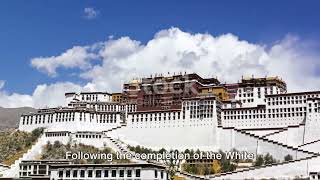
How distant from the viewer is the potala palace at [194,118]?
104 meters

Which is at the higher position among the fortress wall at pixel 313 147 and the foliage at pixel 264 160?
the fortress wall at pixel 313 147

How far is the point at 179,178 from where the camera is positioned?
290ft

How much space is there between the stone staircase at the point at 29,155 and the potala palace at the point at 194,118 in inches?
8.3

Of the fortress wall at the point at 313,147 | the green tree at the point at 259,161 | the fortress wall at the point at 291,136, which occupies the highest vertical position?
the fortress wall at the point at 291,136

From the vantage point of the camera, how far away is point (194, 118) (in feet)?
365

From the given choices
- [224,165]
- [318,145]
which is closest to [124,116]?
[224,165]

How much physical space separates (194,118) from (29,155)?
1333 inches

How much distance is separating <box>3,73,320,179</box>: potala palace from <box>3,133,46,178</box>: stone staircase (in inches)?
8.3

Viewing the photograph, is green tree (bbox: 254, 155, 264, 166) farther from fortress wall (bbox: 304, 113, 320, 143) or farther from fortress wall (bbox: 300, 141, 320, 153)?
fortress wall (bbox: 304, 113, 320, 143)

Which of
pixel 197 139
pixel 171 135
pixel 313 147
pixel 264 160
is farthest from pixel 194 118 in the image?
pixel 313 147

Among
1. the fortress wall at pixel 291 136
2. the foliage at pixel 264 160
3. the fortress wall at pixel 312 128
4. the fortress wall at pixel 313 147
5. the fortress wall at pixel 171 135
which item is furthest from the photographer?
the fortress wall at pixel 171 135

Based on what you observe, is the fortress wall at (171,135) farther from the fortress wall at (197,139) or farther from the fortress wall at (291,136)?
the fortress wall at (291,136)

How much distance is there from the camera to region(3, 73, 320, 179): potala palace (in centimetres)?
10400

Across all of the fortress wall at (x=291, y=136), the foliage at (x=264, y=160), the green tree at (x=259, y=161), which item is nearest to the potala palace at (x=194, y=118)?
the fortress wall at (x=291, y=136)
